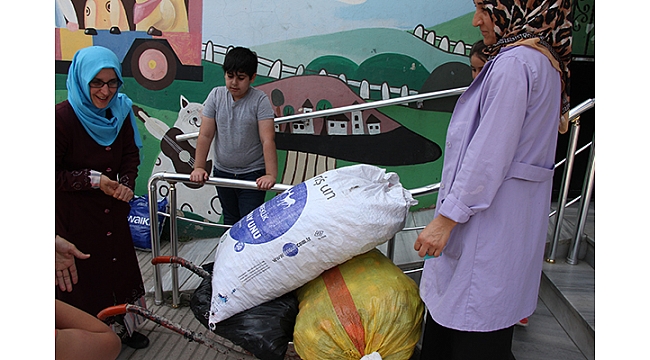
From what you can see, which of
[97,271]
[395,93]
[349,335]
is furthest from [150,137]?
[349,335]

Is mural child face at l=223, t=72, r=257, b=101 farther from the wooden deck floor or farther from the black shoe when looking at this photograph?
the black shoe

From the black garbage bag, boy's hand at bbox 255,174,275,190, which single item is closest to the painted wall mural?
boy's hand at bbox 255,174,275,190

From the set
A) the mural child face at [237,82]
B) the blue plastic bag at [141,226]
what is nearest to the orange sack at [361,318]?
the mural child face at [237,82]

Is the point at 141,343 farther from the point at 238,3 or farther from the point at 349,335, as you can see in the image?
the point at 238,3

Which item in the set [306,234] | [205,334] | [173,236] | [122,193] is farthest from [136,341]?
[306,234]

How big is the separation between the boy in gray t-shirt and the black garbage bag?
3.42 feet

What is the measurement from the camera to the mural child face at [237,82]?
2521 millimetres

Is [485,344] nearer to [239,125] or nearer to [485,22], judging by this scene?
[485,22]

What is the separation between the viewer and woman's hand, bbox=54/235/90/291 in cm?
167

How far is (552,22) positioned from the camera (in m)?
1.25

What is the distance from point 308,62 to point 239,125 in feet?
3.98

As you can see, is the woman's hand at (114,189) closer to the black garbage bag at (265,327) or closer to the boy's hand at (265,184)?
the boy's hand at (265,184)

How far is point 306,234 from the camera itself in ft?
5.05

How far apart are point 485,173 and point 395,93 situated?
8.28 feet
